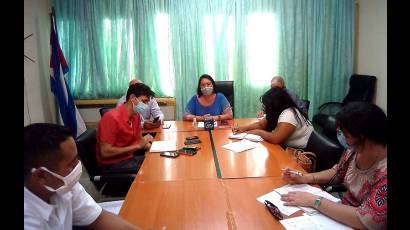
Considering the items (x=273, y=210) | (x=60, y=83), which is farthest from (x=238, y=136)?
(x=60, y=83)

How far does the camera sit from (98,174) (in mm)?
2398

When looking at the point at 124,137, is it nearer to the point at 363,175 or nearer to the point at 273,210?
the point at 273,210

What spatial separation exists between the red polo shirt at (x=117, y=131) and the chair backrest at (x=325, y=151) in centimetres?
153

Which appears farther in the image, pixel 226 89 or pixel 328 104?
pixel 328 104

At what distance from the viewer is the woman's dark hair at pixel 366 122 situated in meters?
1.30

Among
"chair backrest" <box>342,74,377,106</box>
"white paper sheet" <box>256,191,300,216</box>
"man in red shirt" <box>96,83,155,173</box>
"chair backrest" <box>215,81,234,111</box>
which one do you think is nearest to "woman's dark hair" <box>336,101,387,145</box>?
"white paper sheet" <box>256,191,300,216</box>

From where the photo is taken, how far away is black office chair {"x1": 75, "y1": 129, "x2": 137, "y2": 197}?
221 centimetres

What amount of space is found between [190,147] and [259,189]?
2.90ft

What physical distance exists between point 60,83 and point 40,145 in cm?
355

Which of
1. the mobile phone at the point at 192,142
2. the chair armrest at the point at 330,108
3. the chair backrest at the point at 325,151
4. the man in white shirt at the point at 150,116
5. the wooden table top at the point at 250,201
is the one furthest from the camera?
the chair armrest at the point at 330,108

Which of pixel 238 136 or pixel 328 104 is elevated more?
pixel 328 104

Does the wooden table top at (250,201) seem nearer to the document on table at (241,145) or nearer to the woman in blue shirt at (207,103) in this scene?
the document on table at (241,145)

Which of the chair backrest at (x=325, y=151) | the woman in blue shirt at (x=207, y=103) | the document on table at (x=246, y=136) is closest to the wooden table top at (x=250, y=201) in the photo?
the chair backrest at (x=325, y=151)
